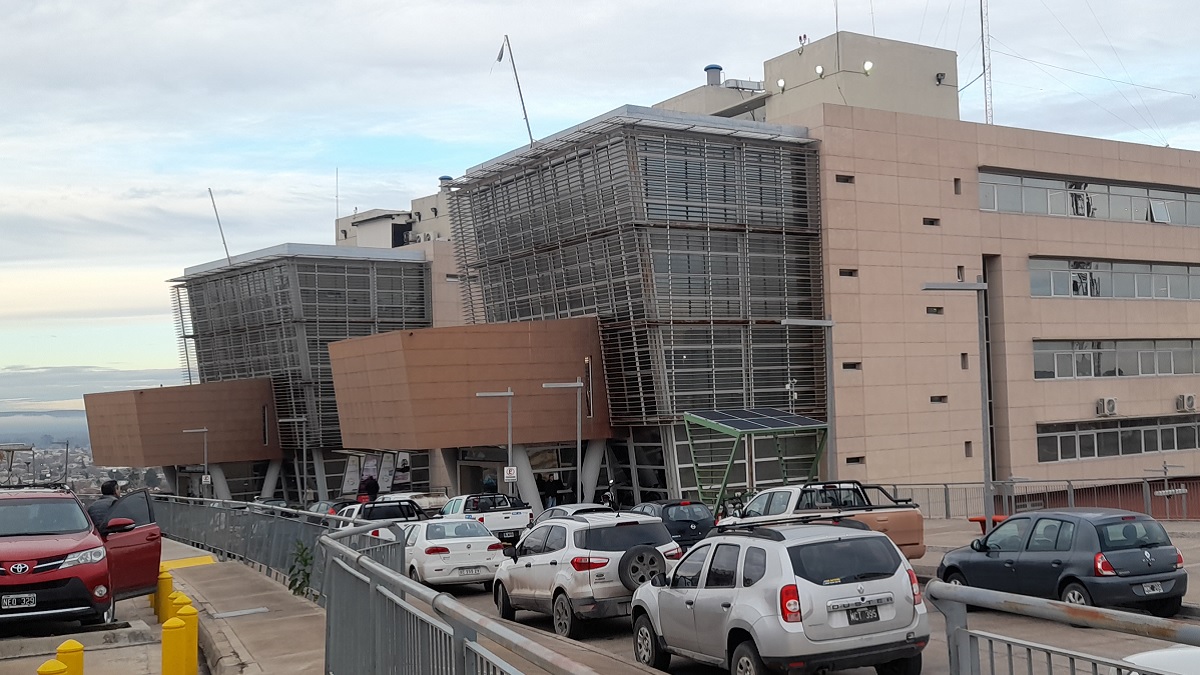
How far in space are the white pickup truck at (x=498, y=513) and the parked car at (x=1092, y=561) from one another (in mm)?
16481

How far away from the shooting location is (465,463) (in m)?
56.3

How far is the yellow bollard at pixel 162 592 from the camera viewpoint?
55.4ft

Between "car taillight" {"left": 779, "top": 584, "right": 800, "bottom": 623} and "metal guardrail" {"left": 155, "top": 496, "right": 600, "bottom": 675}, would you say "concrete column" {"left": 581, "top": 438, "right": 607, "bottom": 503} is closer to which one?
"metal guardrail" {"left": 155, "top": 496, "right": 600, "bottom": 675}

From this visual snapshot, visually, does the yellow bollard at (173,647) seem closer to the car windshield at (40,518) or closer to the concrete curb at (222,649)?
the concrete curb at (222,649)

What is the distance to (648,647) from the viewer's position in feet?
46.4

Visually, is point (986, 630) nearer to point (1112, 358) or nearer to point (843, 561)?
point (843, 561)

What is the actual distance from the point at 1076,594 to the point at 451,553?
40.3ft

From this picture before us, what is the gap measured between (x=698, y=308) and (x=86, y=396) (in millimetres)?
51181

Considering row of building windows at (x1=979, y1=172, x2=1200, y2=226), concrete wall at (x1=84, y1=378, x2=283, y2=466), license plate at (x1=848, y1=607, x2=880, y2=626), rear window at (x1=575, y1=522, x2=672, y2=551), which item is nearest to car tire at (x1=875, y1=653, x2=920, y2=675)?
license plate at (x1=848, y1=607, x2=880, y2=626)

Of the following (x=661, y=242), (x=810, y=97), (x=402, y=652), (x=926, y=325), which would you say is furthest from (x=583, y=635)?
(x=810, y=97)

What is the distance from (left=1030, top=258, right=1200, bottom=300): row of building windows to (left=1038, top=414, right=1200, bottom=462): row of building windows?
6522 mm

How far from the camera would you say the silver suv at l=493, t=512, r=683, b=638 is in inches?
674

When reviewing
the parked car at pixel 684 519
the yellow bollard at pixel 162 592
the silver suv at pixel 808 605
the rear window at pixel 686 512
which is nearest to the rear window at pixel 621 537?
the silver suv at pixel 808 605

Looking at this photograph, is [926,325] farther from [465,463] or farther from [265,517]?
[265,517]
